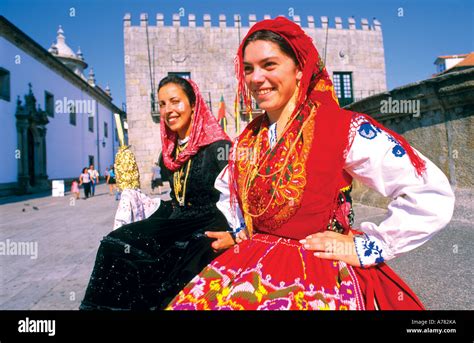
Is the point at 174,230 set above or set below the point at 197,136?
below

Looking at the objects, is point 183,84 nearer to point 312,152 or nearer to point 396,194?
point 312,152

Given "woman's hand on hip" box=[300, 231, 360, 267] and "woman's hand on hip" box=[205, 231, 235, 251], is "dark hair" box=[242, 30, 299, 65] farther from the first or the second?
"woman's hand on hip" box=[205, 231, 235, 251]

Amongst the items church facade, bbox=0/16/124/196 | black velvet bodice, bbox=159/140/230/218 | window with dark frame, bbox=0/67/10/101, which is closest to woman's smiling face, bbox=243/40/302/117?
black velvet bodice, bbox=159/140/230/218

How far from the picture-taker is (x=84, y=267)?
4012 mm

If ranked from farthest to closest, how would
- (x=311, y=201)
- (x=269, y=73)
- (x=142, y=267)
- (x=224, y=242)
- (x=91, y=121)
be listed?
(x=91, y=121), (x=142, y=267), (x=224, y=242), (x=269, y=73), (x=311, y=201)

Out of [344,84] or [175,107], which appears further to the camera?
[344,84]

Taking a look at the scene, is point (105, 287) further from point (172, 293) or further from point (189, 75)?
point (189, 75)

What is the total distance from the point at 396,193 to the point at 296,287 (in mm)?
534

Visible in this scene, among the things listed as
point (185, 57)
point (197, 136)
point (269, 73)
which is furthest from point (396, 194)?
point (185, 57)

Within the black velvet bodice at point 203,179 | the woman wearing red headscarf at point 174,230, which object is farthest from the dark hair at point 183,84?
the black velvet bodice at point 203,179

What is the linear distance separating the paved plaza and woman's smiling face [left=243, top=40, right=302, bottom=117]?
150 centimetres

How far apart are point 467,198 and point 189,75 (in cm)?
1787

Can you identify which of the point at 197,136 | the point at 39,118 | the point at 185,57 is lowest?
the point at 197,136
